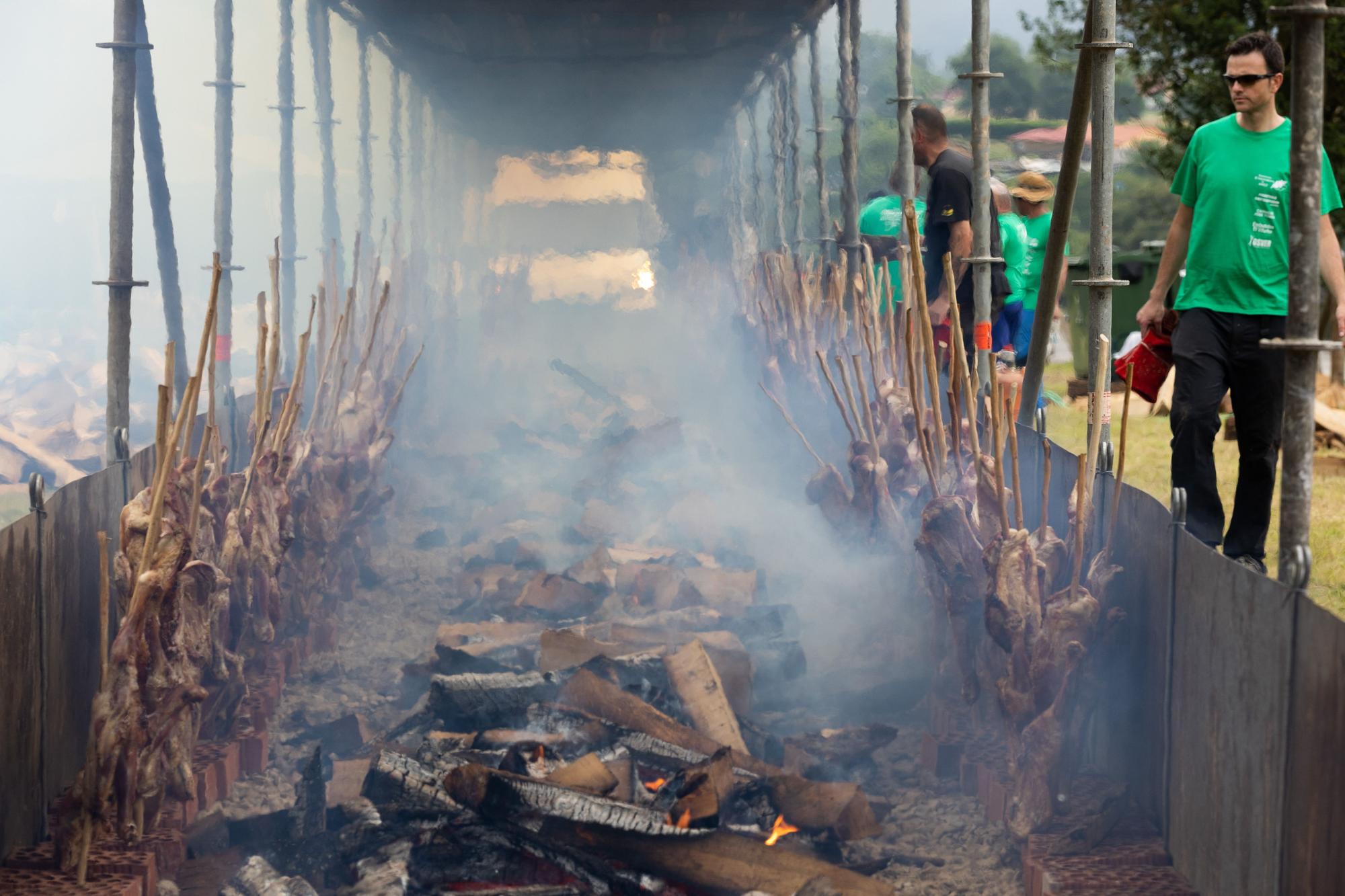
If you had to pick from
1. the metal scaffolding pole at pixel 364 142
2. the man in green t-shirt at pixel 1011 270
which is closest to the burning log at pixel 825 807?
the man in green t-shirt at pixel 1011 270

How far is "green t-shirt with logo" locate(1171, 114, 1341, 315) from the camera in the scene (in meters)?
4.70

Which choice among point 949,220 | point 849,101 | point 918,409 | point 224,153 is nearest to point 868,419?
point 918,409

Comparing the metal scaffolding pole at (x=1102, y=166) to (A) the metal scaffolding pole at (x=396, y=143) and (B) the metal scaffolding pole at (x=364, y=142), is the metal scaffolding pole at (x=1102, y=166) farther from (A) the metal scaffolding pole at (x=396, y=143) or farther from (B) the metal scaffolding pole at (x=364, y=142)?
(A) the metal scaffolding pole at (x=396, y=143)

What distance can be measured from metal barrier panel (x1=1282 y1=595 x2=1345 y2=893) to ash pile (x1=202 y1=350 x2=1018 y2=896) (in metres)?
1.29

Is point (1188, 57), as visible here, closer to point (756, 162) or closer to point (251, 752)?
point (756, 162)

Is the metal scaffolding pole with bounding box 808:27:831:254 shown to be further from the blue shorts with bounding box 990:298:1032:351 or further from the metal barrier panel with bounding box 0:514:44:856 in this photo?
the metal barrier panel with bounding box 0:514:44:856

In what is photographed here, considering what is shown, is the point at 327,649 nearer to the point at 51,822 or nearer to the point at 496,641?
the point at 496,641

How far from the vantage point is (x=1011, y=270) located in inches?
300

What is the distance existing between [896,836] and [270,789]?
210cm

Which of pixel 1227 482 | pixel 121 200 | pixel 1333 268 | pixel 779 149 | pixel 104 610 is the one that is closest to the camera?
pixel 104 610

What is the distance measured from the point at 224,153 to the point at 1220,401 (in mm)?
6463

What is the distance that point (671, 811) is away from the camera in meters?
3.94

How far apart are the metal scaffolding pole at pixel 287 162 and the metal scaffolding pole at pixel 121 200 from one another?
14.6 ft

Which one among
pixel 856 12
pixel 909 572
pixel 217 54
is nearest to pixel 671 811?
pixel 909 572
